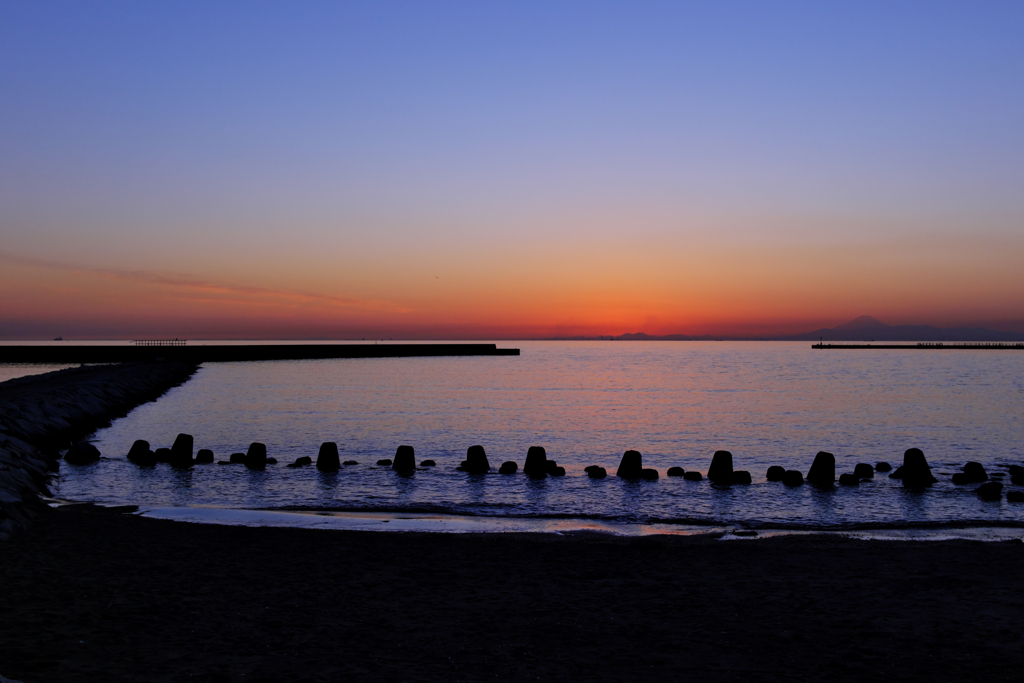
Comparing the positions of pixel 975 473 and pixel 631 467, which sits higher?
pixel 631 467

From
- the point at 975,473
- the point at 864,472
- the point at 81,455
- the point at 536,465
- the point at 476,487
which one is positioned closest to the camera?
the point at 476,487

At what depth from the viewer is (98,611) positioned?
7586 mm

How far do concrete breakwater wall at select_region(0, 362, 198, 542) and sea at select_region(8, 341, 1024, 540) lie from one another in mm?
838

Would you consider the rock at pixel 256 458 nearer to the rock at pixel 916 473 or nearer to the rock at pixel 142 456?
the rock at pixel 142 456

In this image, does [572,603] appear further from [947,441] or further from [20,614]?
[947,441]

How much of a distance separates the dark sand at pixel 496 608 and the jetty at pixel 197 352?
276 feet

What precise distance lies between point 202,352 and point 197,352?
5.54 feet

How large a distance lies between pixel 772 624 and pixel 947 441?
89.3ft

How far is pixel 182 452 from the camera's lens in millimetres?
20438

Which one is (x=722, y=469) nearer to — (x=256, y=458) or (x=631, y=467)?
(x=631, y=467)

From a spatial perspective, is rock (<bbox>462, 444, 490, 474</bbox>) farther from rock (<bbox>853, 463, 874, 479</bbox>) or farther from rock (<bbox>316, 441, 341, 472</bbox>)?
rock (<bbox>853, 463, 874, 479</bbox>)

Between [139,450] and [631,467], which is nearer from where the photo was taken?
[631,467]

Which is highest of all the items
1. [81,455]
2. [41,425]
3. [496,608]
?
[41,425]

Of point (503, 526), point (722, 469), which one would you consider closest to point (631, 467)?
point (722, 469)
